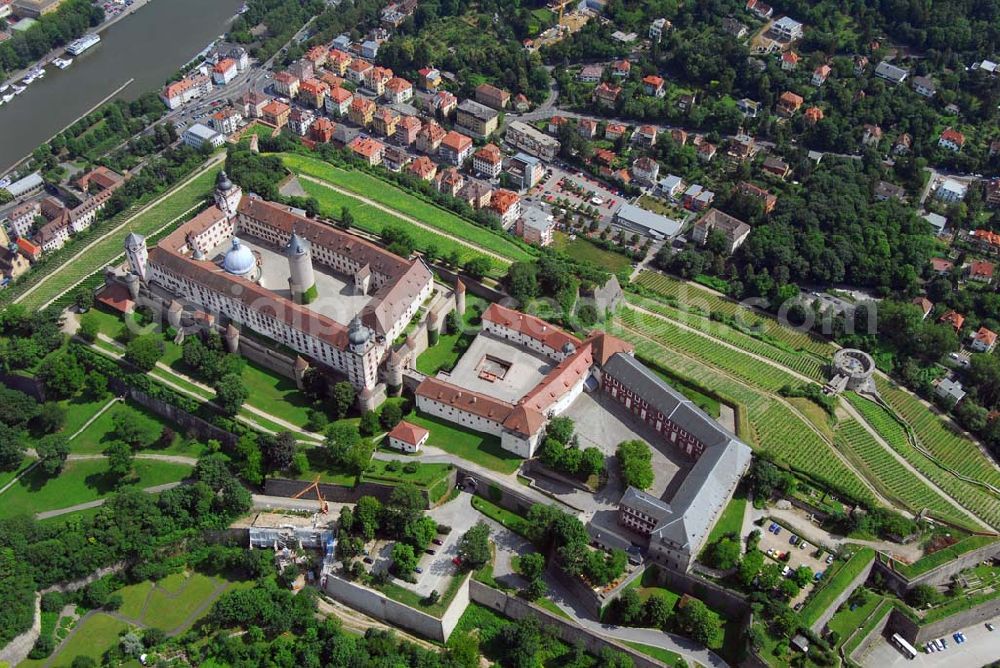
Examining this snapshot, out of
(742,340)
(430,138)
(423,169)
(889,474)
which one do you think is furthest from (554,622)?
(430,138)

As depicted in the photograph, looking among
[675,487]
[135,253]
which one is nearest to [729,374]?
[675,487]

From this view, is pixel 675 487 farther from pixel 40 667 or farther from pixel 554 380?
pixel 40 667

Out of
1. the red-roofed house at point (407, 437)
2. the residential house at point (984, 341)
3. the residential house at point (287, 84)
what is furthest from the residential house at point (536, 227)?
the residential house at point (984, 341)

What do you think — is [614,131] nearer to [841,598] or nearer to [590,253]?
[590,253]

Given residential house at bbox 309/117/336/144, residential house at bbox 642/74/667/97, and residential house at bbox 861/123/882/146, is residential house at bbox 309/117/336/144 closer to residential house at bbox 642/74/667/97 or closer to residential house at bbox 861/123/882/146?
residential house at bbox 642/74/667/97

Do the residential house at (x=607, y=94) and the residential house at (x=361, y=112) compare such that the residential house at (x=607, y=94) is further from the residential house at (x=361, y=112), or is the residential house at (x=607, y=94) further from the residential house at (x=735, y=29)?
the residential house at (x=361, y=112)

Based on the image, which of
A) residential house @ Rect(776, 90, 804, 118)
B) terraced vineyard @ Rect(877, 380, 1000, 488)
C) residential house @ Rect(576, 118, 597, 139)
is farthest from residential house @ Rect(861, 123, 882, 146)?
terraced vineyard @ Rect(877, 380, 1000, 488)
